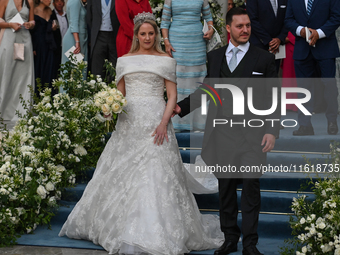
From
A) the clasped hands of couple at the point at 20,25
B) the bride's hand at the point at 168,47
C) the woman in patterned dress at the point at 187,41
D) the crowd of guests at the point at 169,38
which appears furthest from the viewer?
the clasped hands of couple at the point at 20,25

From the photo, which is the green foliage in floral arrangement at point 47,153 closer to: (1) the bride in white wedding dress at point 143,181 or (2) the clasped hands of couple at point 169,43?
(1) the bride in white wedding dress at point 143,181

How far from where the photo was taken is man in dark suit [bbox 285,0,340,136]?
6.50 m

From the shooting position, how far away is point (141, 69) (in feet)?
16.0

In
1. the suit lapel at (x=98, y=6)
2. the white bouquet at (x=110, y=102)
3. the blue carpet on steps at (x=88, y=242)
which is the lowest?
the blue carpet on steps at (x=88, y=242)

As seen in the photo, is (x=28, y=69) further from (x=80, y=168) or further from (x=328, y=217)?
(x=328, y=217)

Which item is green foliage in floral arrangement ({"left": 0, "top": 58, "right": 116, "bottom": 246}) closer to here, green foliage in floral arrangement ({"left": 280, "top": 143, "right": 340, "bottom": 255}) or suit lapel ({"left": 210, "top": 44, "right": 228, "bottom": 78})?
suit lapel ({"left": 210, "top": 44, "right": 228, "bottom": 78})

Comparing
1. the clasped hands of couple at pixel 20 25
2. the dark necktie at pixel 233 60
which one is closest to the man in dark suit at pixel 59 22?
the clasped hands of couple at pixel 20 25

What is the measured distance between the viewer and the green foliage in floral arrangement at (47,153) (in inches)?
199

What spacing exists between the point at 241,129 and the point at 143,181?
1.02 m

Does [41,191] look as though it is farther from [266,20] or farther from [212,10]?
[212,10]

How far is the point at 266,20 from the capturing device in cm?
697

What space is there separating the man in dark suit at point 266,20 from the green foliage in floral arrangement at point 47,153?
2039 mm

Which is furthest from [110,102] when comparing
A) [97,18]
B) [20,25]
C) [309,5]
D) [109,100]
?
[20,25]

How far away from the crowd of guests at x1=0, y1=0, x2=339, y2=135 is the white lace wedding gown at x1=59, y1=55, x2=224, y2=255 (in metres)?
2.09
